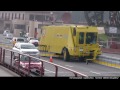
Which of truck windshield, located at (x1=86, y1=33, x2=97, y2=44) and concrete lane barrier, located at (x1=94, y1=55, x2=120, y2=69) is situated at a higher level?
truck windshield, located at (x1=86, y1=33, x2=97, y2=44)

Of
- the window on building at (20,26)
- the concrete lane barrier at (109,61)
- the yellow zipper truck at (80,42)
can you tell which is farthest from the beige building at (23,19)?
the concrete lane barrier at (109,61)

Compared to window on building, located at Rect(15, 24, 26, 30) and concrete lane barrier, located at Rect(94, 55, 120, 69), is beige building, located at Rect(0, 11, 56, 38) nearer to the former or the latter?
window on building, located at Rect(15, 24, 26, 30)

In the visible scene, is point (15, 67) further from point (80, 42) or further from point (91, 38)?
point (91, 38)

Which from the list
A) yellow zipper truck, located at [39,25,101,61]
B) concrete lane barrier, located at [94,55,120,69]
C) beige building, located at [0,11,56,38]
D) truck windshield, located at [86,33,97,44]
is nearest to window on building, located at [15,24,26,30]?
beige building, located at [0,11,56,38]

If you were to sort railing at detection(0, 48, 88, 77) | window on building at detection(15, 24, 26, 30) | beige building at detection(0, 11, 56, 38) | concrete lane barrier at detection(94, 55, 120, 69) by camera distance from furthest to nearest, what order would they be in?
window on building at detection(15, 24, 26, 30) → beige building at detection(0, 11, 56, 38) → concrete lane barrier at detection(94, 55, 120, 69) → railing at detection(0, 48, 88, 77)

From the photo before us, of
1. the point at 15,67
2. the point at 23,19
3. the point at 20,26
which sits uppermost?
the point at 23,19

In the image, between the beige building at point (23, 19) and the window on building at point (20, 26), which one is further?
the window on building at point (20, 26)

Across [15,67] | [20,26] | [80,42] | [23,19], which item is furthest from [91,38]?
[20,26]

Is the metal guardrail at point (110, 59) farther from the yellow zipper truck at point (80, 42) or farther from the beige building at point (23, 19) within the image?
the beige building at point (23, 19)

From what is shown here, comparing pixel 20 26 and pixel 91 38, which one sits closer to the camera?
pixel 91 38

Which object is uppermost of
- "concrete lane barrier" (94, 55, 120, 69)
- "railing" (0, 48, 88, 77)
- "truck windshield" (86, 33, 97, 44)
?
"truck windshield" (86, 33, 97, 44)

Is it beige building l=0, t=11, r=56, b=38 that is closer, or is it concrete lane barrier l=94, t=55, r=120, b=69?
concrete lane barrier l=94, t=55, r=120, b=69

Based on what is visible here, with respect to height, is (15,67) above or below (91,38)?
below
